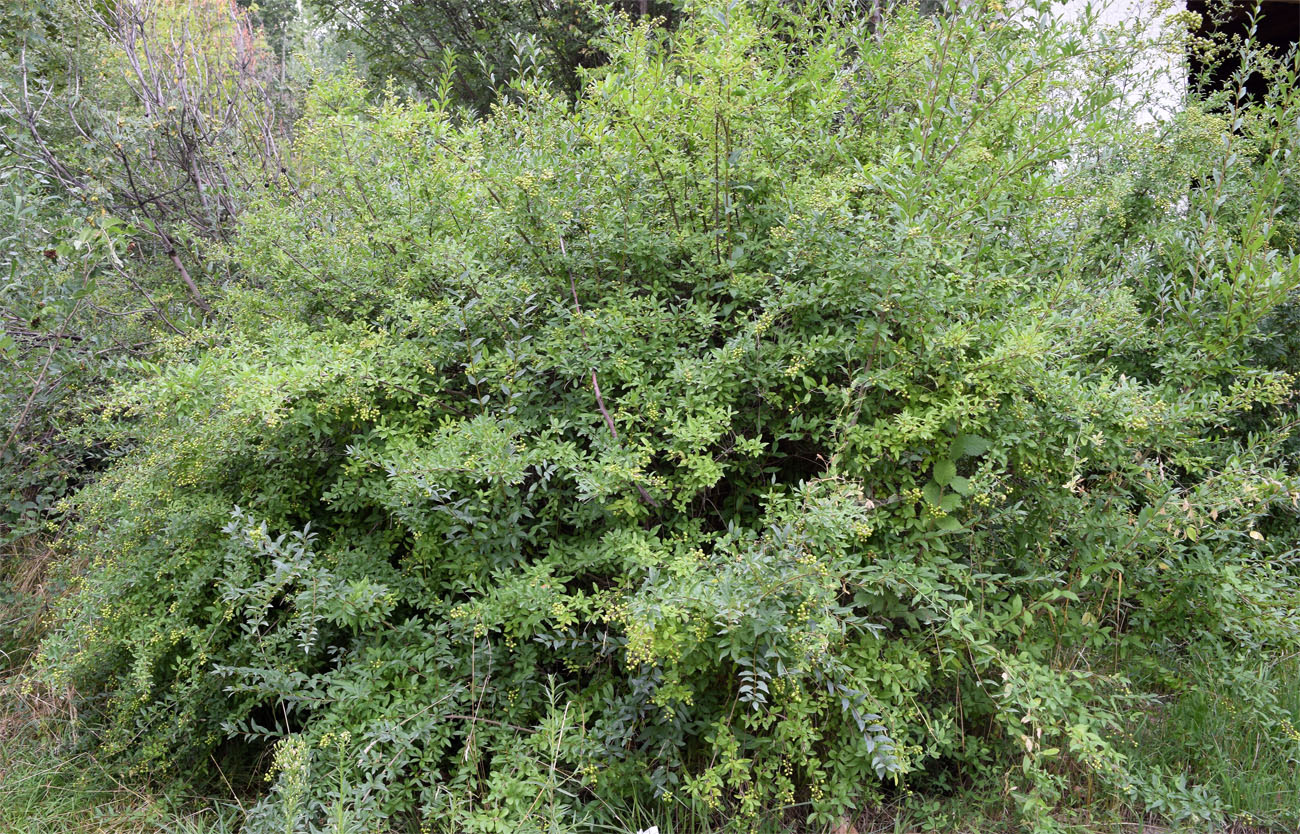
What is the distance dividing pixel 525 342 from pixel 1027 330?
5.21 ft

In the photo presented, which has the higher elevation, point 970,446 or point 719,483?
point 970,446

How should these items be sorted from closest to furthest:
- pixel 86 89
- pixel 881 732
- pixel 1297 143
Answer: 1. pixel 881 732
2. pixel 1297 143
3. pixel 86 89

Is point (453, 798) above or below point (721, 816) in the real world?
above

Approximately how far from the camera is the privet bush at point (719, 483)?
241 cm

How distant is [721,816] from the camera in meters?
2.59

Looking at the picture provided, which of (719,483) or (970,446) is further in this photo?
(719,483)

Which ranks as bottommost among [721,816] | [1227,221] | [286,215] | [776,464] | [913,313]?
[721,816]

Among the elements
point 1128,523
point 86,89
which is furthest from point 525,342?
point 86,89

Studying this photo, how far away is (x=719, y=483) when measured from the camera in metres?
2.91

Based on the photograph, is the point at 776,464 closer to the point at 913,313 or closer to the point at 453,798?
the point at 913,313

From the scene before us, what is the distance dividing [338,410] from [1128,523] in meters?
2.67

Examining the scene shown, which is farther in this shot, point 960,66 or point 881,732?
point 960,66

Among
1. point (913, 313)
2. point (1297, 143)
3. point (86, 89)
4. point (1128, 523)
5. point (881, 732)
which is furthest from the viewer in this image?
point (86, 89)

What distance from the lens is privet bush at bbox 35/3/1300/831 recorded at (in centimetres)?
241
